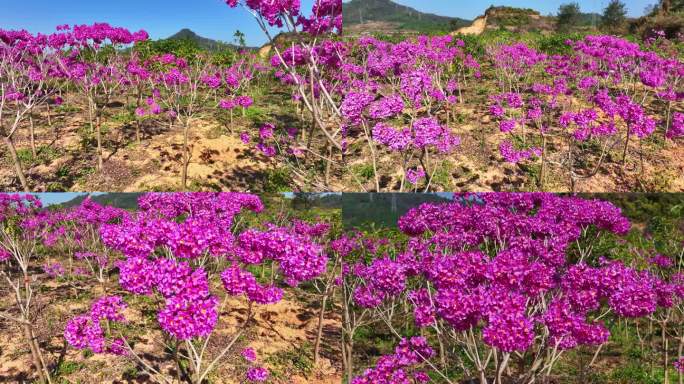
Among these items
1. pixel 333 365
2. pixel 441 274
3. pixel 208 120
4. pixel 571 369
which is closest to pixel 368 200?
pixel 333 365

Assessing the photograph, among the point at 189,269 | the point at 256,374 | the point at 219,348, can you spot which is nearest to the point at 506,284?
the point at 189,269

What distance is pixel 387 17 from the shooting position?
4.93 m

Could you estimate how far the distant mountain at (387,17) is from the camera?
4363 mm

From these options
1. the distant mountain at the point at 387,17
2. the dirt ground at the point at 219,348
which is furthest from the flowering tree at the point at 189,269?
the distant mountain at the point at 387,17

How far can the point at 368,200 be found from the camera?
4969 mm

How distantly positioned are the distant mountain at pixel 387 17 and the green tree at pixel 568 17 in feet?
3.62

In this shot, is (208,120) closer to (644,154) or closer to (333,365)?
(333,365)

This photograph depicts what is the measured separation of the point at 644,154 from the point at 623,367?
3493 millimetres

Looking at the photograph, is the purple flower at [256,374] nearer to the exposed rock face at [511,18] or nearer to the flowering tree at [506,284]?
the flowering tree at [506,284]

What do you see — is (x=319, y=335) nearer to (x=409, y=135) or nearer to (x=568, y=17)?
(x=409, y=135)

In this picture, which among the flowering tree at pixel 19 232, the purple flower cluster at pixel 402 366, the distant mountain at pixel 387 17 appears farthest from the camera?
the flowering tree at pixel 19 232

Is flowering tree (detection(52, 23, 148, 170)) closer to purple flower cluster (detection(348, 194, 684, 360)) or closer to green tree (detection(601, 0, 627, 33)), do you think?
purple flower cluster (detection(348, 194, 684, 360))

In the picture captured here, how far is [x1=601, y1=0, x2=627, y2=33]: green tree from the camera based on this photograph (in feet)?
17.6

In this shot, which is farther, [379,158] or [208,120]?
[208,120]
